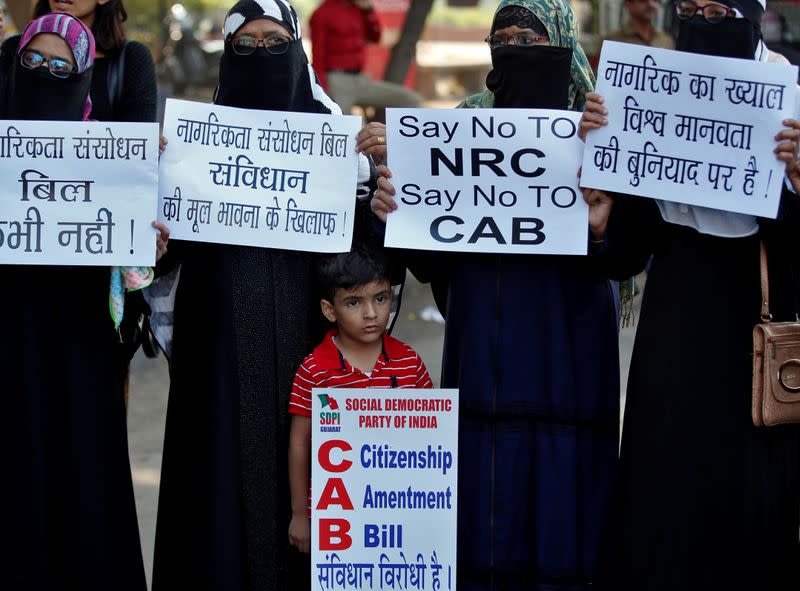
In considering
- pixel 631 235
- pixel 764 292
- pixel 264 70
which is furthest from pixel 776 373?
pixel 264 70

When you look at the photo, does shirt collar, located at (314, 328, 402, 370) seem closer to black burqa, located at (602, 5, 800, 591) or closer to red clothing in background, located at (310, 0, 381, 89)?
black burqa, located at (602, 5, 800, 591)

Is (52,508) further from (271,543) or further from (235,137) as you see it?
(235,137)

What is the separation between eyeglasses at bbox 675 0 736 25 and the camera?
327 centimetres

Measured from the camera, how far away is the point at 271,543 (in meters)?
3.70

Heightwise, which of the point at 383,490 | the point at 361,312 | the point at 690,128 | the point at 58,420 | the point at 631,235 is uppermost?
the point at 690,128

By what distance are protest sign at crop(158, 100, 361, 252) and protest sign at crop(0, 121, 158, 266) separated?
12 cm

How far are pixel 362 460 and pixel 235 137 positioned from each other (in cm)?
109

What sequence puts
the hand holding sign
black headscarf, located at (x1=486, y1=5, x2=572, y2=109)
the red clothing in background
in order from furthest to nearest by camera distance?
the red clothing in background, black headscarf, located at (x1=486, y1=5, x2=572, y2=109), the hand holding sign

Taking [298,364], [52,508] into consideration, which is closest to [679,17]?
[298,364]

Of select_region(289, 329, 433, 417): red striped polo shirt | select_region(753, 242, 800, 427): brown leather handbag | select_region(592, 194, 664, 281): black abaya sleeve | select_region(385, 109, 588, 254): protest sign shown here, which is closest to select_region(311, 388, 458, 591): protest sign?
select_region(289, 329, 433, 417): red striped polo shirt

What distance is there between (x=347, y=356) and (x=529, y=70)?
3.39 ft

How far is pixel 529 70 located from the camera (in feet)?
11.5

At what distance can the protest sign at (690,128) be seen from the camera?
326 cm

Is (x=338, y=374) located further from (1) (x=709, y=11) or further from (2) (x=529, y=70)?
(1) (x=709, y=11)
